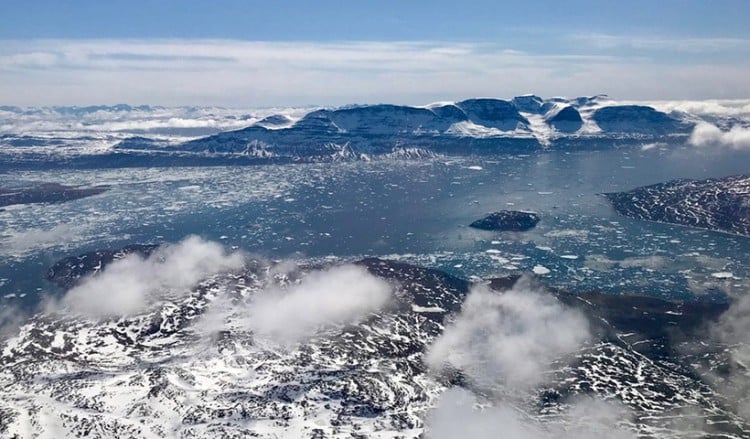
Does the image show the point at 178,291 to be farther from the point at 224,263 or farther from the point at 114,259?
the point at 114,259

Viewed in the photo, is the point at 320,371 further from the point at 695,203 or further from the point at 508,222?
the point at 695,203

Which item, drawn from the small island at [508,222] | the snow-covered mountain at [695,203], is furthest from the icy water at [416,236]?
the snow-covered mountain at [695,203]

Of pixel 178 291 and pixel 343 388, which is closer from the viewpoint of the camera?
pixel 343 388

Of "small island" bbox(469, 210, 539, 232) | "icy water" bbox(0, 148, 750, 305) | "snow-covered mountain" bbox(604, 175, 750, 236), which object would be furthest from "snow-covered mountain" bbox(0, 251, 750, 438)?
"snow-covered mountain" bbox(604, 175, 750, 236)

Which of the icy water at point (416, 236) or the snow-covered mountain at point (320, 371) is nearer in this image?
the snow-covered mountain at point (320, 371)

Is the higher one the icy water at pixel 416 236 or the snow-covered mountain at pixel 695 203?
the snow-covered mountain at pixel 695 203

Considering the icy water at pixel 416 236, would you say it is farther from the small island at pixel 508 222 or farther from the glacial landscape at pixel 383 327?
the small island at pixel 508 222

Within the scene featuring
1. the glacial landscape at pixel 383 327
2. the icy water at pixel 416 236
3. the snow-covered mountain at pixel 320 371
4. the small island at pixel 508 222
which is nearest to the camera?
the snow-covered mountain at pixel 320 371

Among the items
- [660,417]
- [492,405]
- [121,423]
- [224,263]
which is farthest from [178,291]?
[660,417]
